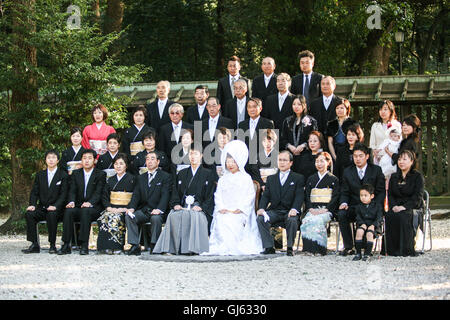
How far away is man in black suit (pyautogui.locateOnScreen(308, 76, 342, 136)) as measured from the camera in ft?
31.8

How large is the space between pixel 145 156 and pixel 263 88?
2.07 meters

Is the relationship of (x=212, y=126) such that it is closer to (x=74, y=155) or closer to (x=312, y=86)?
(x=312, y=86)

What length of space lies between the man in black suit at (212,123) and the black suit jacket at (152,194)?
0.92 metres

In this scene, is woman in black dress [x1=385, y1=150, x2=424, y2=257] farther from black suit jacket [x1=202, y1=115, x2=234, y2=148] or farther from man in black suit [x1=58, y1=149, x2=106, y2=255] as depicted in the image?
man in black suit [x1=58, y1=149, x2=106, y2=255]

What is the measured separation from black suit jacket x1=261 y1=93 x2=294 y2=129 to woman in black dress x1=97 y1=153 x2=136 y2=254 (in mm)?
2159

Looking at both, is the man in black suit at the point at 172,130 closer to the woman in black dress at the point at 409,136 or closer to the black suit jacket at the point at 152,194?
the black suit jacket at the point at 152,194

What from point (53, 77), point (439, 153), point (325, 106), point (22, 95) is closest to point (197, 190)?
point (325, 106)

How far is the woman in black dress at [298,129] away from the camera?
9.48 meters

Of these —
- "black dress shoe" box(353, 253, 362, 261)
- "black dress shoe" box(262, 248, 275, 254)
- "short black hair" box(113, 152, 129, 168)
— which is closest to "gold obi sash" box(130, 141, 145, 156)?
"short black hair" box(113, 152, 129, 168)

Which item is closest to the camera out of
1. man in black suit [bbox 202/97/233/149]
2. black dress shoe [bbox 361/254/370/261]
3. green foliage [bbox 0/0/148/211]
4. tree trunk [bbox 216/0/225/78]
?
black dress shoe [bbox 361/254/370/261]

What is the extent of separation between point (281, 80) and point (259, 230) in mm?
2264

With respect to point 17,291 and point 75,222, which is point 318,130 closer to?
point 75,222

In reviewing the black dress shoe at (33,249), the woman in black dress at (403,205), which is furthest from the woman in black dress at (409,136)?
the black dress shoe at (33,249)

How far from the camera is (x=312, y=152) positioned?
9414 mm
